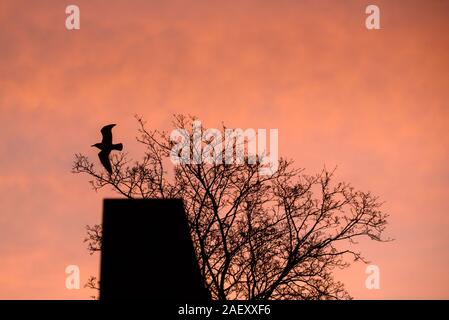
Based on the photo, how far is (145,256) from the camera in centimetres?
A: 1060

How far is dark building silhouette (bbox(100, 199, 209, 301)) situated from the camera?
10266 mm

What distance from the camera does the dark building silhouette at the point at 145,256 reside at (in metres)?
10.3

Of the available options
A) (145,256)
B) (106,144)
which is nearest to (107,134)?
(106,144)

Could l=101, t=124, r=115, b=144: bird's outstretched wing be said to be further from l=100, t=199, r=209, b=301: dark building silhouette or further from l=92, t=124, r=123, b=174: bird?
l=100, t=199, r=209, b=301: dark building silhouette

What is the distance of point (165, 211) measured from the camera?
11.2 meters

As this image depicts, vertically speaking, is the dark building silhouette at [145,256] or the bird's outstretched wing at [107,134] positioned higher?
the bird's outstretched wing at [107,134]

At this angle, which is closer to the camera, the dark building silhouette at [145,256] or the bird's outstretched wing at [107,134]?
the dark building silhouette at [145,256]

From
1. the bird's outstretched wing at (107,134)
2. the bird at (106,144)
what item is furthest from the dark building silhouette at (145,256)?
the bird's outstretched wing at (107,134)

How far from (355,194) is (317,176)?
138 centimetres

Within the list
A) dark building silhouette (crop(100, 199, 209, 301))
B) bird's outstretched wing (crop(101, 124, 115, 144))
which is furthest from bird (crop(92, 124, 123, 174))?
dark building silhouette (crop(100, 199, 209, 301))

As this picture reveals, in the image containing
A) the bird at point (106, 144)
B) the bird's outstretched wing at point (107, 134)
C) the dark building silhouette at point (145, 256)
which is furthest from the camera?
the bird's outstretched wing at point (107, 134)

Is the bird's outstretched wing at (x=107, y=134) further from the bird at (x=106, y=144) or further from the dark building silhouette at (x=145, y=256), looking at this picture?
the dark building silhouette at (x=145, y=256)
